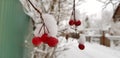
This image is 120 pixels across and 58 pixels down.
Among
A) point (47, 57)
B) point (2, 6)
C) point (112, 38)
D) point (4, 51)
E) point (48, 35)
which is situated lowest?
point (112, 38)

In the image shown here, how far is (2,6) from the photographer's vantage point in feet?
5.23

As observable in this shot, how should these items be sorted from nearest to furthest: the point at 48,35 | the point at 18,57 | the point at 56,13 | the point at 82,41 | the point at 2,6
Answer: the point at 48,35
the point at 2,6
the point at 82,41
the point at 18,57
the point at 56,13

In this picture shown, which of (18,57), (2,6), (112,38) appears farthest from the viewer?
(112,38)

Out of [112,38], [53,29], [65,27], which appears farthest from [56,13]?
[112,38]

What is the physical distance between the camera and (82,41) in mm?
1722

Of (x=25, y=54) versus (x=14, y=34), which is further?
(x=25, y=54)

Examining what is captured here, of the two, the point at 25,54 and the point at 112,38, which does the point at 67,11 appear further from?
the point at 112,38

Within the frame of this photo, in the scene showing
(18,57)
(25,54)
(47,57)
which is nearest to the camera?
(18,57)

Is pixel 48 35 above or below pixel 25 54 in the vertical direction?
above

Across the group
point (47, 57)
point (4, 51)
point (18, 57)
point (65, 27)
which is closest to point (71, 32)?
point (65, 27)

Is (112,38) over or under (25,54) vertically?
under

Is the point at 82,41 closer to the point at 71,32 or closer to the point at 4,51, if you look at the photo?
the point at 4,51

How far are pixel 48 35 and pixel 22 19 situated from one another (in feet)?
3.93

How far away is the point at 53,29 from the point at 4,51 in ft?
2.68
